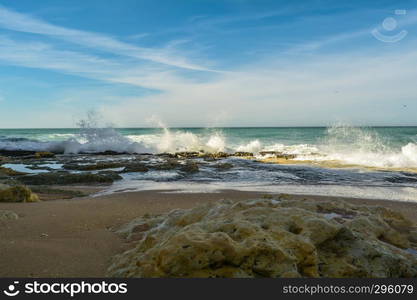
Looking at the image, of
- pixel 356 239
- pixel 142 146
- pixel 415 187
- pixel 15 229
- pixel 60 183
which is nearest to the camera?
pixel 356 239

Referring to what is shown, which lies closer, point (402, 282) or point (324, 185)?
point (402, 282)

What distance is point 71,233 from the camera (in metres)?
5.25

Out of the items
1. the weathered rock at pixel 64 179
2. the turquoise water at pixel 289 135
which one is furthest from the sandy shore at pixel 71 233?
the turquoise water at pixel 289 135

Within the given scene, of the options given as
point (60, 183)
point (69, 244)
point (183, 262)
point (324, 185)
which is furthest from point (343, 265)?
point (60, 183)

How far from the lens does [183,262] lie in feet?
9.39

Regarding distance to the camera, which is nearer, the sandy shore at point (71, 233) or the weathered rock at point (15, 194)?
the sandy shore at point (71, 233)

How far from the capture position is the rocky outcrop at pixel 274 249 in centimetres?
288

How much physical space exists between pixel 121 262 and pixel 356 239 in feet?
8.26

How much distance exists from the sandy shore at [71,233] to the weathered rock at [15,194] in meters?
0.46

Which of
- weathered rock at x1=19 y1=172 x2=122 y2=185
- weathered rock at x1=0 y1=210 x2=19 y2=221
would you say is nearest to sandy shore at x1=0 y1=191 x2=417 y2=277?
weathered rock at x1=0 y1=210 x2=19 y2=221

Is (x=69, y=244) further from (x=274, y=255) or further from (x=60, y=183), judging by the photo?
(x=60, y=183)

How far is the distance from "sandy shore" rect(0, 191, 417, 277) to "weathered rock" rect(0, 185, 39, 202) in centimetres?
46

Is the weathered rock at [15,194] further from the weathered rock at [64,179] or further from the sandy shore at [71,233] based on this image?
the weathered rock at [64,179]

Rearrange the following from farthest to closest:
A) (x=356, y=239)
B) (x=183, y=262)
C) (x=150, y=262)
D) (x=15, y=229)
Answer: (x=15, y=229), (x=356, y=239), (x=150, y=262), (x=183, y=262)
